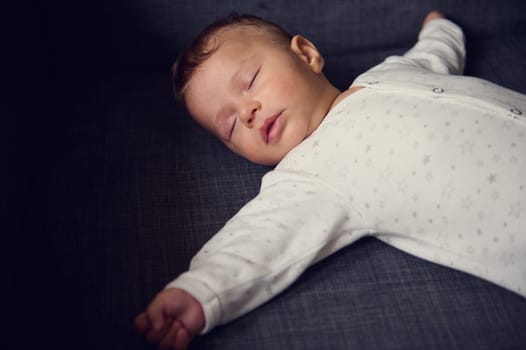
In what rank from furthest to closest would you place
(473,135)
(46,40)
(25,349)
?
(46,40) → (473,135) → (25,349)

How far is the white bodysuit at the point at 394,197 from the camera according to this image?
0.89 meters

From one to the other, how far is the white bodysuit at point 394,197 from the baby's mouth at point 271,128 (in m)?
0.05

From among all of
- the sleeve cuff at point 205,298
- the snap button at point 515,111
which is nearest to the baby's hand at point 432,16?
the snap button at point 515,111

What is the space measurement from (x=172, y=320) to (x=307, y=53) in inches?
25.0

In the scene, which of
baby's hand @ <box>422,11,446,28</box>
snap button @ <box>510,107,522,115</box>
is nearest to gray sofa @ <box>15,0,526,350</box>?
baby's hand @ <box>422,11,446,28</box>

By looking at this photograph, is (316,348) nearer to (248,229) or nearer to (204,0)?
(248,229)

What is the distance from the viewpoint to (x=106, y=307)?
893 millimetres

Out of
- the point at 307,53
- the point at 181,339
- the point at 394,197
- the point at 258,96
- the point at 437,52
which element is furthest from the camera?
the point at 437,52

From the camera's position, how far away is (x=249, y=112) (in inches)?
41.6

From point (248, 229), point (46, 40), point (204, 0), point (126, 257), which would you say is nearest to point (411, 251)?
point (248, 229)

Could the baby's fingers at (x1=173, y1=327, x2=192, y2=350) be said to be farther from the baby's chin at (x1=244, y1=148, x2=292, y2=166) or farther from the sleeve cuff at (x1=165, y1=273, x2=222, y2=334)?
the baby's chin at (x1=244, y1=148, x2=292, y2=166)

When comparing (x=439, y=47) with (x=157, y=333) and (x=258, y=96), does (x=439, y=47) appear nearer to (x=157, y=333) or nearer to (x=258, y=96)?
(x=258, y=96)

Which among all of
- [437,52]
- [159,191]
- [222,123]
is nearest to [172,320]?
[159,191]

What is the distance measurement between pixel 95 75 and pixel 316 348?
33.7 inches
